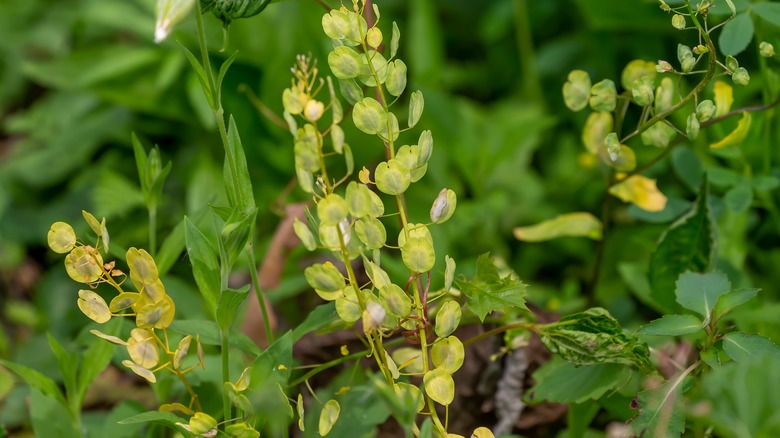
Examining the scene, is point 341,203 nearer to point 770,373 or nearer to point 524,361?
point 770,373

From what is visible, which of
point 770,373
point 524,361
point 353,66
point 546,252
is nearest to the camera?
point 770,373

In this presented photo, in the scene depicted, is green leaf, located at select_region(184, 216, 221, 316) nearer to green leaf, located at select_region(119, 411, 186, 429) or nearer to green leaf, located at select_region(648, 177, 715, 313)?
green leaf, located at select_region(119, 411, 186, 429)

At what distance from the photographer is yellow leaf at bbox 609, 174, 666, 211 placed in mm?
996

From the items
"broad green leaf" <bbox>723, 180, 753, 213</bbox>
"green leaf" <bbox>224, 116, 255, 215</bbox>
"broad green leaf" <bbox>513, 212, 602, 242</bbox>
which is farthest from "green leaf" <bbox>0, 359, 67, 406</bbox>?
"broad green leaf" <bbox>723, 180, 753, 213</bbox>

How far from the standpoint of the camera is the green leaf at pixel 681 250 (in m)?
0.98

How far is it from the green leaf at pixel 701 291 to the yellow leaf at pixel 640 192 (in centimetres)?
16

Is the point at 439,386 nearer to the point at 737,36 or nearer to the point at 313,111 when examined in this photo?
the point at 313,111

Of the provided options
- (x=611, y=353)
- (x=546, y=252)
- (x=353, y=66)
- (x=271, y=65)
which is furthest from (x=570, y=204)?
(x=353, y=66)

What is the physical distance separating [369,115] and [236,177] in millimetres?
130

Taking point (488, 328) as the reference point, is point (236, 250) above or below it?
above

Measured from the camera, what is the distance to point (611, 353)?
787 mm

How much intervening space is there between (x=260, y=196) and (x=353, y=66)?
742mm

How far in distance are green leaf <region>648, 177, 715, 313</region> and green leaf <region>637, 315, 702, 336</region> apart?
204 mm

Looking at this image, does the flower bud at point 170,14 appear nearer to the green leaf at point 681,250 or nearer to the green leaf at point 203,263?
the green leaf at point 203,263
